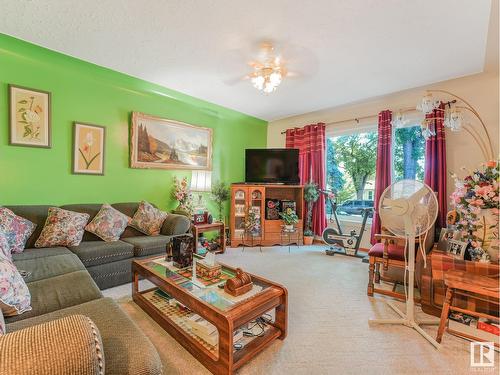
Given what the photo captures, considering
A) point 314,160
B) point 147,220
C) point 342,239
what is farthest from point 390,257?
point 147,220

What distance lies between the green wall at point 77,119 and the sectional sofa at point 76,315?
0.95 feet

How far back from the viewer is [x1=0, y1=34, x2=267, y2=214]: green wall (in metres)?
2.50

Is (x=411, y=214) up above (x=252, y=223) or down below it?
above

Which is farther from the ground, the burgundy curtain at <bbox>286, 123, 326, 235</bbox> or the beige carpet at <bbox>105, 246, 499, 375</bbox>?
the burgundy curtain at <bbox>286, 123, 326, 235</bbox>

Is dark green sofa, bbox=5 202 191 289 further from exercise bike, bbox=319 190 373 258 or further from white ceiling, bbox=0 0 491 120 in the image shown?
exercise bike, bbox=319 190 373 258

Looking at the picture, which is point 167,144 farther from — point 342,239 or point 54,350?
point 54,350

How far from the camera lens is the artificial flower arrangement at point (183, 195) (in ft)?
12.3

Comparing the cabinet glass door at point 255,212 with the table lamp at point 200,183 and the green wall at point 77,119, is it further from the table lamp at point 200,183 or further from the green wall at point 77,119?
the green wall at point 77,119

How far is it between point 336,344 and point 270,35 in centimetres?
263

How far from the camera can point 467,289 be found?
1.63 meters

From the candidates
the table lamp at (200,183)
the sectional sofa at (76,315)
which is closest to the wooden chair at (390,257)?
the sectional sofa at (76,315)

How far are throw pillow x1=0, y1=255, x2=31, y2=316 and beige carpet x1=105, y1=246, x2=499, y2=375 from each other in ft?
2.62

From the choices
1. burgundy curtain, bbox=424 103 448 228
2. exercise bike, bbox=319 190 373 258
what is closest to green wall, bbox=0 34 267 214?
exercise bike, bbox=319 190 373 258

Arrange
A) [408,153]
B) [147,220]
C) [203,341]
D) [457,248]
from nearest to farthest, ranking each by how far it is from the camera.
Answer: [203,341] < [457,248] < [147,220] < [408,153]
